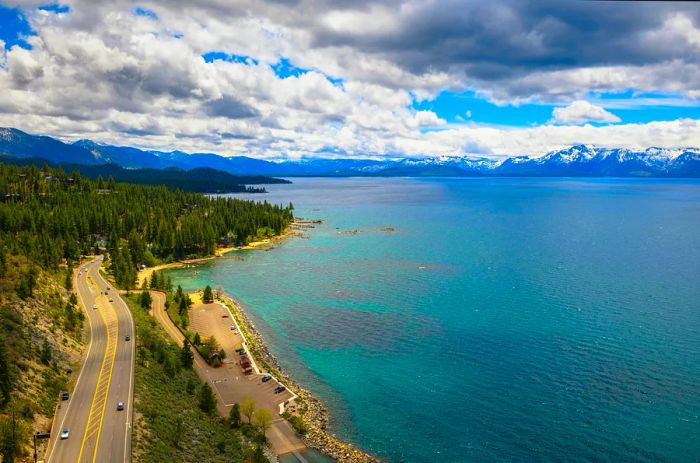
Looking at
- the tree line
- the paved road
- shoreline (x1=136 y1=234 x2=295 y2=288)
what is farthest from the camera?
shoreline (x1=136 y1=234 x2=295 y2=288)

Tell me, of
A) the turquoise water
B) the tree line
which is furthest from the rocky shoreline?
the tree line

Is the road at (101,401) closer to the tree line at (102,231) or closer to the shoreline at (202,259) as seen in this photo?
the tree line at (102,231)

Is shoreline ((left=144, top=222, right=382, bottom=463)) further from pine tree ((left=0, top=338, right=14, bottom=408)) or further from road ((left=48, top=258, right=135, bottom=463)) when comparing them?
pine tree ((left=0, top=338, right=14, bottom=408))

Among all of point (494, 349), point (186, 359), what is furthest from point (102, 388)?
point (494, 349)

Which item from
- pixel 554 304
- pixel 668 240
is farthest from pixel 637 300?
pixel 668 240

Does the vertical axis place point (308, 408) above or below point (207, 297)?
below

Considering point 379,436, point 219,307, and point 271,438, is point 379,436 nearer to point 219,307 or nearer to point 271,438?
point 271,438

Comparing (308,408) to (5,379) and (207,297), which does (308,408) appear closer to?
(5,379)

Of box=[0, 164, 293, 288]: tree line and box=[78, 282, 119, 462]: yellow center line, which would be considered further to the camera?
box=[0, 164, 293, 288]: tree line
